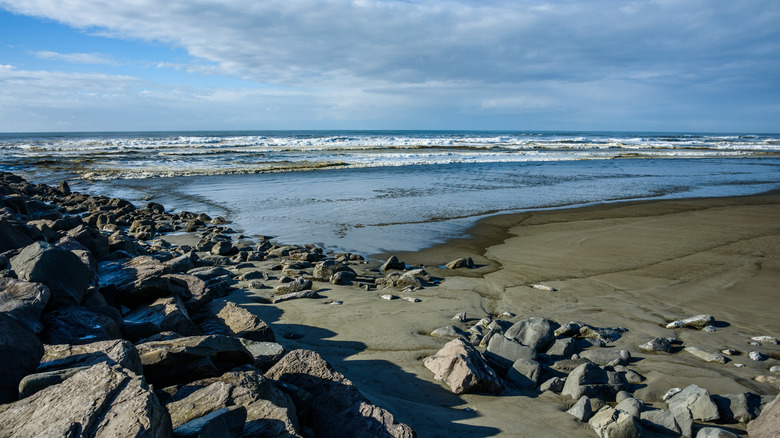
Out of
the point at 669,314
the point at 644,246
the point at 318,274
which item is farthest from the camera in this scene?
the point at 644,246

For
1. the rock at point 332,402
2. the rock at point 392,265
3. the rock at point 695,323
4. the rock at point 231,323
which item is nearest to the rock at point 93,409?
the rock at point 332,402

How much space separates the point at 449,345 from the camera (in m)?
4.35

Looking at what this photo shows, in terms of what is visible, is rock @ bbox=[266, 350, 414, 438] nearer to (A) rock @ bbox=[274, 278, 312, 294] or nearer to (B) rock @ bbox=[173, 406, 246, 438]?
(B) rock @ bbox=[173, 406, 246, 438]

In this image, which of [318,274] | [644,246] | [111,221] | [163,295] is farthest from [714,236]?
[111,221]

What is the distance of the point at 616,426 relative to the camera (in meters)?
3.36

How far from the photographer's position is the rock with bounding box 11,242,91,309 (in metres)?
3.71

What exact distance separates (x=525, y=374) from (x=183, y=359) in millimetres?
2822

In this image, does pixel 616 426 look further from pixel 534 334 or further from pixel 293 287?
pixel 293 287

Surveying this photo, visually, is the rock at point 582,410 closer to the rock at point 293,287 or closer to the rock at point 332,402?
the rock at point 332,402

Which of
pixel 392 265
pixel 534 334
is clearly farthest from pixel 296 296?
pixel 534 334

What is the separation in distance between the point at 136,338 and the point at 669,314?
6.26 m

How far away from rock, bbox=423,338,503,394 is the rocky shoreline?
0.01 metres

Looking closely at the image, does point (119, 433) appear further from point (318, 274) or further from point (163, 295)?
point (318, 274)

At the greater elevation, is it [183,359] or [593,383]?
[183,359]
